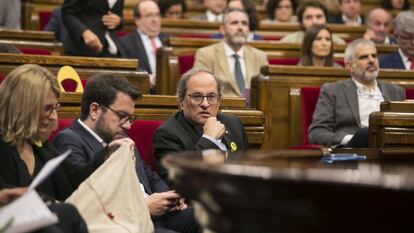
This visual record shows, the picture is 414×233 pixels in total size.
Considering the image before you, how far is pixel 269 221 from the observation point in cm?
180

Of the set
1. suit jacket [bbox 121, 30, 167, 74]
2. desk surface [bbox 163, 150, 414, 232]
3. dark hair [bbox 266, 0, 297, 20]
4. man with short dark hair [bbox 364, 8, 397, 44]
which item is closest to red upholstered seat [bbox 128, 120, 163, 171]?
desk surface [bbox 163, 150, 414, 232]

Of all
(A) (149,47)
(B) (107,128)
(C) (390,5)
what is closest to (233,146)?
(B) (107,128)

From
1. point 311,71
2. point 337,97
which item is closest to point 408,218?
point 337,97

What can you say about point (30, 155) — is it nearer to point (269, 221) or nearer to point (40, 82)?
point (40, 82)

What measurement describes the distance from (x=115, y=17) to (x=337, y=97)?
1497 mm

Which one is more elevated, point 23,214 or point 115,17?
point 115,17

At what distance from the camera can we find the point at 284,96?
5594mm

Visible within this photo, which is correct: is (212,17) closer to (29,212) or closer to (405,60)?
(405,60)

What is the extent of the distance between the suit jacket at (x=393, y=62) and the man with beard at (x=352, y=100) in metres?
0.82

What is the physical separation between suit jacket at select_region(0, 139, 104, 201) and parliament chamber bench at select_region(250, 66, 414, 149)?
243cm

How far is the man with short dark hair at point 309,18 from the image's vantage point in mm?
7062

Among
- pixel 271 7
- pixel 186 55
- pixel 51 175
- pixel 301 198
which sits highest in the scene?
pixel 271 7

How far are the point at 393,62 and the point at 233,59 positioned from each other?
1.01 meters

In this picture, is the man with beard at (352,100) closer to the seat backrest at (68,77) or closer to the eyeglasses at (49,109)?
the seat backrest at (68,77)
